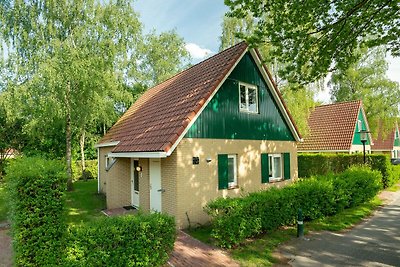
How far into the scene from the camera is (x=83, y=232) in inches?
236

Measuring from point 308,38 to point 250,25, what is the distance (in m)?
14.9

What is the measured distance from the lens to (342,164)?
2108cm

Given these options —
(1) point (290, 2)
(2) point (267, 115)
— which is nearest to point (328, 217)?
(2) point (267, 115)

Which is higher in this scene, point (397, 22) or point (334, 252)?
point (397, 22)

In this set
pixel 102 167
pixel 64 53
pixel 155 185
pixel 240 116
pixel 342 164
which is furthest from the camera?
pixel 342 164

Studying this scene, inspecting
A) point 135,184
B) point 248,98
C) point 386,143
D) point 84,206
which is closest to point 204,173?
point 135,184

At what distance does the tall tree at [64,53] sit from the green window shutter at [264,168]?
34.9ft

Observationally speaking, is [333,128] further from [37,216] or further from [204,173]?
[37,216]

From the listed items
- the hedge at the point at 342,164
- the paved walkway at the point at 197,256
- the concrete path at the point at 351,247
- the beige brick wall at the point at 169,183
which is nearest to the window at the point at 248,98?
the beige brick wall at the point at 169,183

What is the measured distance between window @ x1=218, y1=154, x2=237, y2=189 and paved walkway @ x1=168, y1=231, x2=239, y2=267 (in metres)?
3.17

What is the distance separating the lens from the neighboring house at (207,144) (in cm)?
1034

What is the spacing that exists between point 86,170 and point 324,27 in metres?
24.2

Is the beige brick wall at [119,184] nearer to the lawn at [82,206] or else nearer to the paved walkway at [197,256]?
the lawn at [82,206]

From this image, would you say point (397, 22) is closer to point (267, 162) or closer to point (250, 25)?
point (267, 162)
